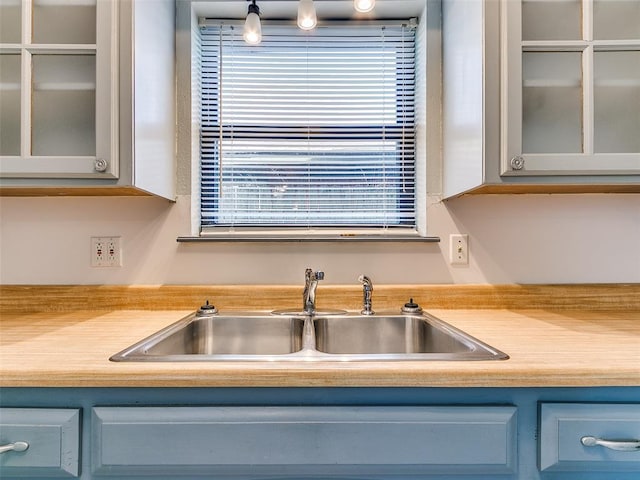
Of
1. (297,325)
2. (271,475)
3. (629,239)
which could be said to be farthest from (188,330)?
(629,239)

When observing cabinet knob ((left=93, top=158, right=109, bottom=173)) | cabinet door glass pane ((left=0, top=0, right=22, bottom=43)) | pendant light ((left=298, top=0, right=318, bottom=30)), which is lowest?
cabinet knob ((left=93, top=158, right=109, bottom=173))

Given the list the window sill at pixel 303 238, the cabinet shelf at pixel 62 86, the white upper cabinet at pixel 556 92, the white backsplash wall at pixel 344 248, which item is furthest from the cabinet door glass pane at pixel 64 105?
the white upper cabinet at pixel 556 92

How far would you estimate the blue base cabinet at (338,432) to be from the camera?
2.44 feet

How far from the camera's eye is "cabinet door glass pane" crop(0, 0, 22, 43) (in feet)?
3.45

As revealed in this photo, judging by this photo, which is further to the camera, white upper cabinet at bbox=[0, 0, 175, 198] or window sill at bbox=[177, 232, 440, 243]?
window sill at bbox=[177, 232, 440, 243]

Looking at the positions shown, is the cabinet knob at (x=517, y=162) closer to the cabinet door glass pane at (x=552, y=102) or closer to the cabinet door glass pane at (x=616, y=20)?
the cabinet door glass pane at (x=552, y=102)

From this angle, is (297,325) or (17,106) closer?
(17,106)

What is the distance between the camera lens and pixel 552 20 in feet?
3.46

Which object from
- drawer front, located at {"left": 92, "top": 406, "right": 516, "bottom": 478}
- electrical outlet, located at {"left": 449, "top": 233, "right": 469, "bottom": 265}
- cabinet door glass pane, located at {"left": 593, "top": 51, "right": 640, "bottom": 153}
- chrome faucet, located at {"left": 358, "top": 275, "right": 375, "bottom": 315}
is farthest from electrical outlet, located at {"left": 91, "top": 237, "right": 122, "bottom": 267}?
cabinet door glass pane, located at {"left": 593, "top": 51, "right": 640, "bottom": 153}

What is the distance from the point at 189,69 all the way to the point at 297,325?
1.00 metres

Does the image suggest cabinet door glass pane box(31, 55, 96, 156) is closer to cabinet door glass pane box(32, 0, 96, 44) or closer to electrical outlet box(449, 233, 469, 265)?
cabinet door glass pane box(32, 0, 96, 44)

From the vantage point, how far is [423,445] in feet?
2.45

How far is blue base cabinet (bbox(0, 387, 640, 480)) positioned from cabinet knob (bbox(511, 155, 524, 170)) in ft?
1.81

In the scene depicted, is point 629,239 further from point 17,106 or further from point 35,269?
point 35,269
